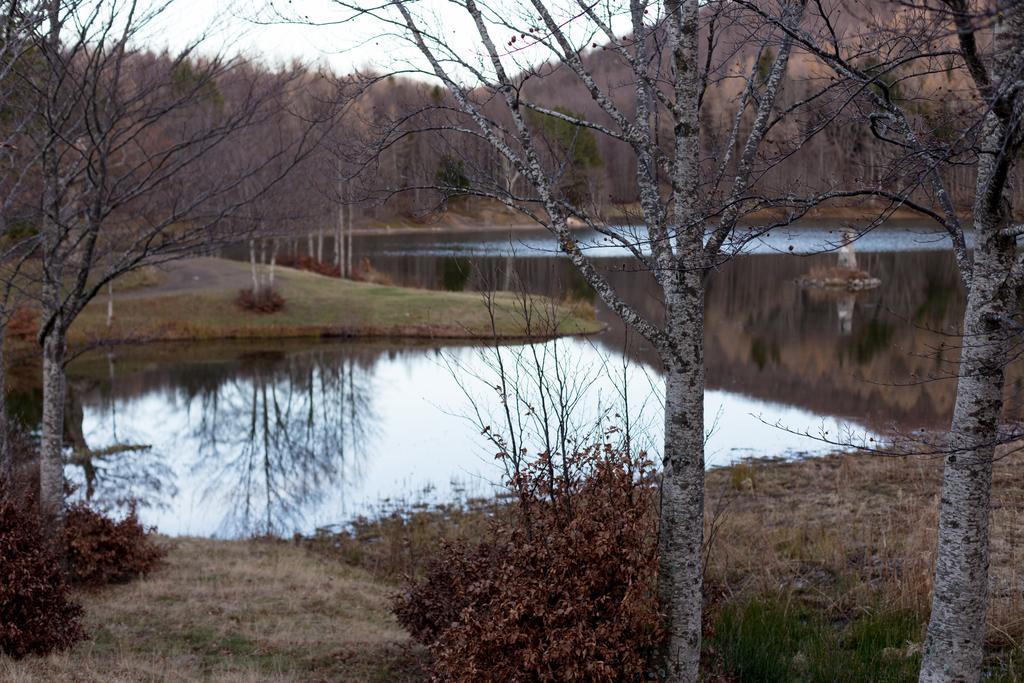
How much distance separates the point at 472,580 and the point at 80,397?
21.6m

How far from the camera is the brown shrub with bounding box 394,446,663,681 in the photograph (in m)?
5.83

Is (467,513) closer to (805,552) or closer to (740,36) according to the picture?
(805,552)

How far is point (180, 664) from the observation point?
7.88 m

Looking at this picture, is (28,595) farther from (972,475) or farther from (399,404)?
(399,404)

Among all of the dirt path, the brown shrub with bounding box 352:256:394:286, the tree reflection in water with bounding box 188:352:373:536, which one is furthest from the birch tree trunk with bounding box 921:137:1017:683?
the brown shrub with bounding box 352:256:394:286

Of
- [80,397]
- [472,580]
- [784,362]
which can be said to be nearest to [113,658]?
[472,580]

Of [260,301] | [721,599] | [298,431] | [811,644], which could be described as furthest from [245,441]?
[811,644]

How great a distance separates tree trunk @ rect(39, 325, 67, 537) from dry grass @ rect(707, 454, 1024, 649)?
22.1 feet

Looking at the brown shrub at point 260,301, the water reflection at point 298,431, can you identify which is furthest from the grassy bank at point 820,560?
the brown shrub at point 260,301

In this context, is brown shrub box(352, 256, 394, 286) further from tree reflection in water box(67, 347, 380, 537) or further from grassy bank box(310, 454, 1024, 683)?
grassy bank box(310, 454, 1024, 683)

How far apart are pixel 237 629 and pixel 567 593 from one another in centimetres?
480

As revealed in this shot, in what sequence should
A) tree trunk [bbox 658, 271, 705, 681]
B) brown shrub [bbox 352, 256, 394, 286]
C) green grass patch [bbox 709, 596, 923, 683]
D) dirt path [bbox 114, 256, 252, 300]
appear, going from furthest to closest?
brown shrub [bbox 352, 256, 394, 286] → dirt path [bbox 114, 256, 252, 300] → green grass patch [bbox 709, 596, 923, 683] → tree trunk [bbox 658, 271, 705, 681]

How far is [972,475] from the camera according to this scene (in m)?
5.00

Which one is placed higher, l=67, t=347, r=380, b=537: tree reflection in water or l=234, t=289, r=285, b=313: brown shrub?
l=234, t=289, r=285, b=313: brown shrub
